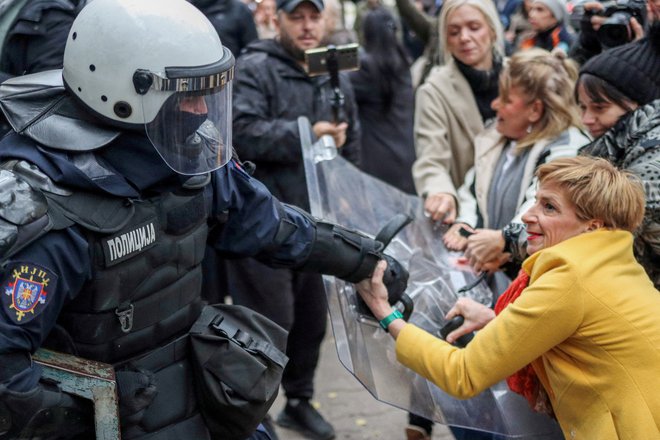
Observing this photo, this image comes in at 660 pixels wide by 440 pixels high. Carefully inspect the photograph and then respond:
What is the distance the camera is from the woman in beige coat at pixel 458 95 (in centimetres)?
426

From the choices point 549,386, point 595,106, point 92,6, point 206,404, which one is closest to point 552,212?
point 549,386

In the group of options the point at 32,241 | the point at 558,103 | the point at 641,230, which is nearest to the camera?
the point at 32,241

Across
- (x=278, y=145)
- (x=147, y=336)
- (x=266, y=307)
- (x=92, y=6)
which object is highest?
(x=92, y=6)

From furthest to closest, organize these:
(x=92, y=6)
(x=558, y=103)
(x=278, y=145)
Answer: (x=278, y=145) < (x=558, y=103) < (x=92, y=6)

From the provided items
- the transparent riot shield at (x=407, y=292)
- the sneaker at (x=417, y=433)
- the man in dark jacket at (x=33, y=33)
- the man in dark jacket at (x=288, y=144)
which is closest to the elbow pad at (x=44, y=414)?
the transparent riot shield at (x=407, y=292)

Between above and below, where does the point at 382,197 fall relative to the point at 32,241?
below

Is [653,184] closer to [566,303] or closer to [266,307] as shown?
[566,303]

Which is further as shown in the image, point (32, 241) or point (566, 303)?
point (566, 303)

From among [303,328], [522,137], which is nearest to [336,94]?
[522,137]

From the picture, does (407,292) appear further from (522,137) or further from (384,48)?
(384,48)

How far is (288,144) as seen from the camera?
13.6 ft

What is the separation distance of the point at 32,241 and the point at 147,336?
46cm

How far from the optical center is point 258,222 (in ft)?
8.89

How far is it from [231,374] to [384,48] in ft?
12.7
